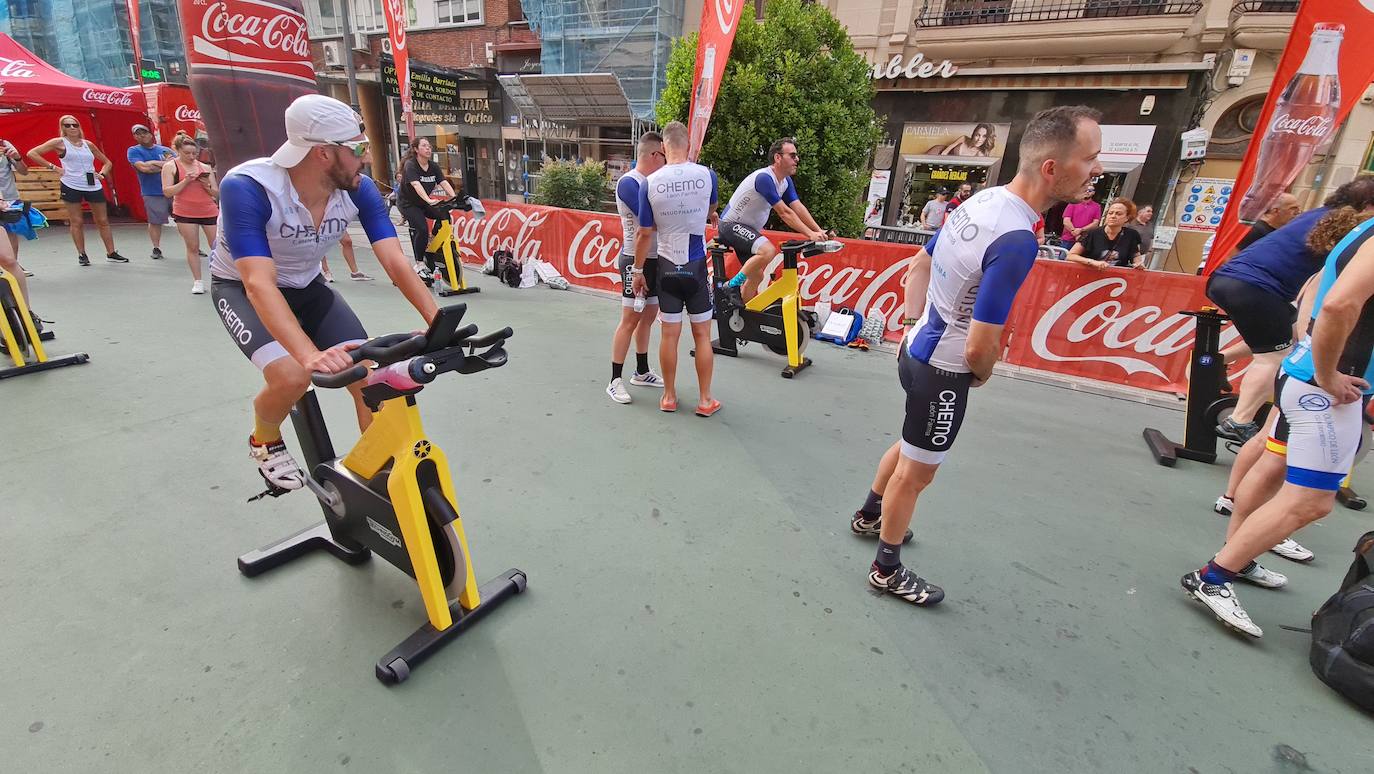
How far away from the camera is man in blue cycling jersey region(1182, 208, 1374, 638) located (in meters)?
2.12

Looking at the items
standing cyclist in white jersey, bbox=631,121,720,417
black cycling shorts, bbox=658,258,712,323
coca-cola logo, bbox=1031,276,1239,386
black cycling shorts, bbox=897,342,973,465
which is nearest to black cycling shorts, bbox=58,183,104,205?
standing cyclist in white jersey, bbox=631,121,720,417

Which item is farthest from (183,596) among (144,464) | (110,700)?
(144,464)

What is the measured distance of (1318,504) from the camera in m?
2.26

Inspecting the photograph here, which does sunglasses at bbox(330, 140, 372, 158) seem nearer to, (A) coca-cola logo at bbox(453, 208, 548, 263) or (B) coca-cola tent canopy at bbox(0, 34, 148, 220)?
(A) coca-cola logo at bbox(453, 208, 548, 263)

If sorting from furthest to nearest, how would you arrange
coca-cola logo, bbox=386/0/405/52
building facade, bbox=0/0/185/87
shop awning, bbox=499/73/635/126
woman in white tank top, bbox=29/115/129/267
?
building facade, bbox=0/0/185/87 → shop awning, bbox=499/73/635/126 → coca-cola logo, bbox=386/0/405/52 → woman in white tank top, bbox=29/115/129/267

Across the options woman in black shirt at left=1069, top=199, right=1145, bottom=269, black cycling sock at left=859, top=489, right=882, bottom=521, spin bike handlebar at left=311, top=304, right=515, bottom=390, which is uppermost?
woman in black shirt at left=1069, top=199, right=1145, bottom=269

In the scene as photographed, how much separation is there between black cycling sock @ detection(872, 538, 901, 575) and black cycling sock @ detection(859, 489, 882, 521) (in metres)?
0.40

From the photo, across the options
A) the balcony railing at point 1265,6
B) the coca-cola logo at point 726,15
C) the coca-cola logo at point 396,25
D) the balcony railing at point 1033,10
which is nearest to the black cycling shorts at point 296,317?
the coca-cola logo at point 726,15

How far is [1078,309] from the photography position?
210 inches

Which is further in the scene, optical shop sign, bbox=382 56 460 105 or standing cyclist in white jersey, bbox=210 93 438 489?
optical shop sign, bbox=382 56 460 105

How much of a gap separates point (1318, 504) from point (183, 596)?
14.3 feet

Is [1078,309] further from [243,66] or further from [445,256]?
[243,66]

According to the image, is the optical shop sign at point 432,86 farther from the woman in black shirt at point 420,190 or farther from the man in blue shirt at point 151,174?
the woman in black shirt at point 420,190

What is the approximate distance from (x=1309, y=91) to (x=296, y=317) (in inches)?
265
